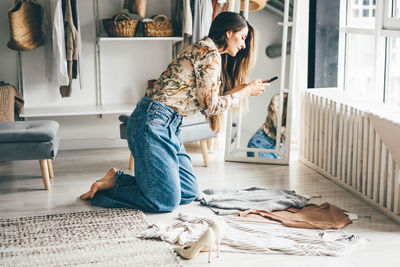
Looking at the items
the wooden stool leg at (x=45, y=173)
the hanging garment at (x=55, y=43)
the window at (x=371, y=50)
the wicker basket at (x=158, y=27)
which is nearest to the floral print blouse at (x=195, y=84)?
the wooden stool leg at (x=45, y=173)

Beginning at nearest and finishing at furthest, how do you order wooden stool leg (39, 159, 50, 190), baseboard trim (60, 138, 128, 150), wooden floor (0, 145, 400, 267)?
wooden floor (0, 145, 400, 267), wooden stool leg (39, 159, 50, 190), baseboard trim (60, 138, 128, 150)

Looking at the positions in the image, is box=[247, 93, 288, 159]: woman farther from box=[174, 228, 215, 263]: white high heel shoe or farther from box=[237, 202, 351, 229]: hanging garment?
box=[174, 228, 215, 263]: white high heel shoe

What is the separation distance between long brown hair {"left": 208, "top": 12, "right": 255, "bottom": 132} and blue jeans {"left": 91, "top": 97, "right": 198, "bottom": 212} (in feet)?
0.95

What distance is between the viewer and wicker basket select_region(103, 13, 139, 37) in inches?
193

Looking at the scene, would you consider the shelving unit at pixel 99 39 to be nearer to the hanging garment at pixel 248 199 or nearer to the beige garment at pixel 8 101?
the beige garment at pixel 8 101

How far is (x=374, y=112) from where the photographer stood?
3521 millimetres

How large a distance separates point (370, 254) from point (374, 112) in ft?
3.38

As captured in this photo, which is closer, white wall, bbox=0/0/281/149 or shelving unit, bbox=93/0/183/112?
shelving unit, bbox=93/0/183/112

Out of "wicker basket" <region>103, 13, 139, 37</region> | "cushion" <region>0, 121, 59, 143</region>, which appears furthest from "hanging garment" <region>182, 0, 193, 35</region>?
"cushion" <region>0, 121, 59, 143</region>

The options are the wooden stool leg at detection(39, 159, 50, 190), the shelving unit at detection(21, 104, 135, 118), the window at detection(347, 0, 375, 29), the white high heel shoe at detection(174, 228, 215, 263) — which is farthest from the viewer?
the shelving unit at detection(21, 104, 135, 118)

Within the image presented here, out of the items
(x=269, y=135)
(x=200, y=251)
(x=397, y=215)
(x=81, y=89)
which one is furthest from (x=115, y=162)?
(x=397, y=215)

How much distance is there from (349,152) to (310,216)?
0.71 m

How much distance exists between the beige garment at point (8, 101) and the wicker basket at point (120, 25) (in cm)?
97

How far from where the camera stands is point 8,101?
4.68 m
